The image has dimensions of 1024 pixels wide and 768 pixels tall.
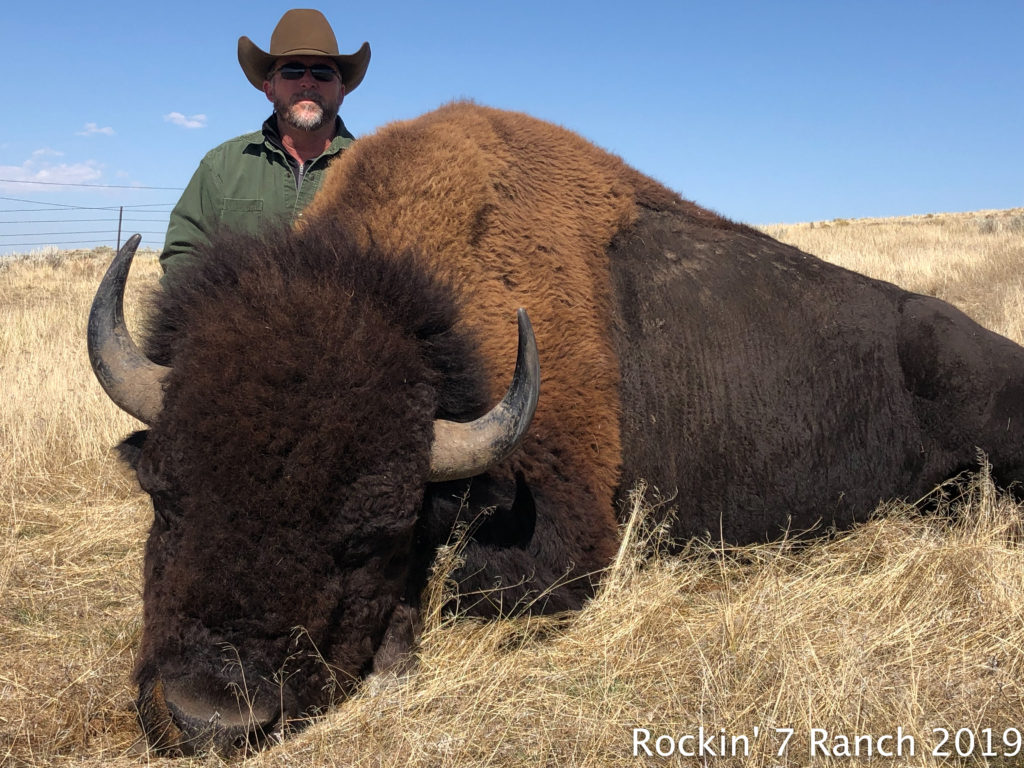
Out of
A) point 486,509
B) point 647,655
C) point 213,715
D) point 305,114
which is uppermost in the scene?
point 305,114

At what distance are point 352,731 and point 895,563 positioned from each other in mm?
2670

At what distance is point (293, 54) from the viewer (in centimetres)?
541

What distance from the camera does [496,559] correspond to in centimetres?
341

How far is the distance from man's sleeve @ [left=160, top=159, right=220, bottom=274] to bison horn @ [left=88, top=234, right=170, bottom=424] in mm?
2294

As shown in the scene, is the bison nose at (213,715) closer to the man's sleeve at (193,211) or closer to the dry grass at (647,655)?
the dry grass at (647,655)

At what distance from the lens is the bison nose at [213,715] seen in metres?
2.38

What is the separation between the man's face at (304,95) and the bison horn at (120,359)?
2.62 meters

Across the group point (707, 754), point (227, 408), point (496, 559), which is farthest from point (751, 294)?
point (227, 408)

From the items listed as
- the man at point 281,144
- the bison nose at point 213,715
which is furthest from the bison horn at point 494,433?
the man at point 281,144

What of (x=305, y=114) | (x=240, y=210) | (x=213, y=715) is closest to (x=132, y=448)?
(x=213, y=715)

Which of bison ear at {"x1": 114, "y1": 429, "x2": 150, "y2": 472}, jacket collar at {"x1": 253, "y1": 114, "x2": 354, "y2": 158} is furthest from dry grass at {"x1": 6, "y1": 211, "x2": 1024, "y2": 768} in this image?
jacket collar at {"x1": 253, "y1": 114, "x2": 354, "y2": 158}

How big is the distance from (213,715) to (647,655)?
1605mm

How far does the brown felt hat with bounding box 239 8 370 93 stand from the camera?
5.43m

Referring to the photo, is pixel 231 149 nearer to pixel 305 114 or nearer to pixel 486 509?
pixel 305 114
